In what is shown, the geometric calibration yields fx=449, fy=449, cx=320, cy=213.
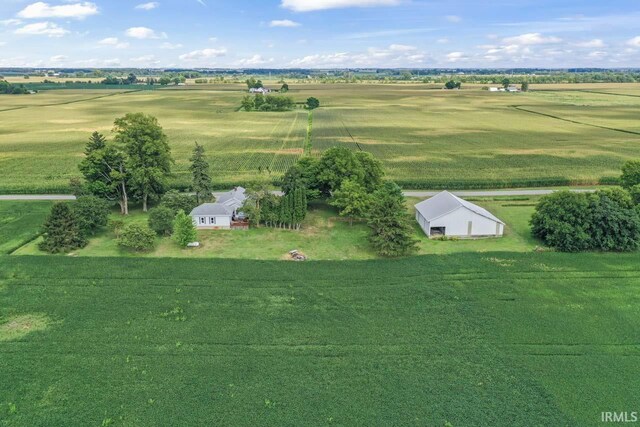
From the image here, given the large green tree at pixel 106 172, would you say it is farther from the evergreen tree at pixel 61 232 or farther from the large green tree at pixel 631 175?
the large green tree at pixel 631 175

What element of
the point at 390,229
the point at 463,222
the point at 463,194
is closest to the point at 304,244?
the point at 390,229

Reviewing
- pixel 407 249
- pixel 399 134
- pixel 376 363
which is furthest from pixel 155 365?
pixel 399 134

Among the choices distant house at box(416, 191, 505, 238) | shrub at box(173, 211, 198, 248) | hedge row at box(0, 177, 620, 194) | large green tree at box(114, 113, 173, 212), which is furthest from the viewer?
hedge row at box(0, 177, 620, 194)

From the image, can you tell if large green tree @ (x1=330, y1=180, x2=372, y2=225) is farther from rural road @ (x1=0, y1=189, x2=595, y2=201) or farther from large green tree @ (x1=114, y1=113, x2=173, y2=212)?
large green tree @ (x1=114, y1=113, x2=173, y2=212)

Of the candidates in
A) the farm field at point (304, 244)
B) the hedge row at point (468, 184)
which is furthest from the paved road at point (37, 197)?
the farm field at point (304, 244)

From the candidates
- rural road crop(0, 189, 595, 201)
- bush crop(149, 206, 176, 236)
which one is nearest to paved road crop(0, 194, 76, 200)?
rural road crop(0, 189, 595, 201)

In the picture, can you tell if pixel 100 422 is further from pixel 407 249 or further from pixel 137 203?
pixel 137 203

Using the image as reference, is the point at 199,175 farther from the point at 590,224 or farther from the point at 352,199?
the point at 590,224
